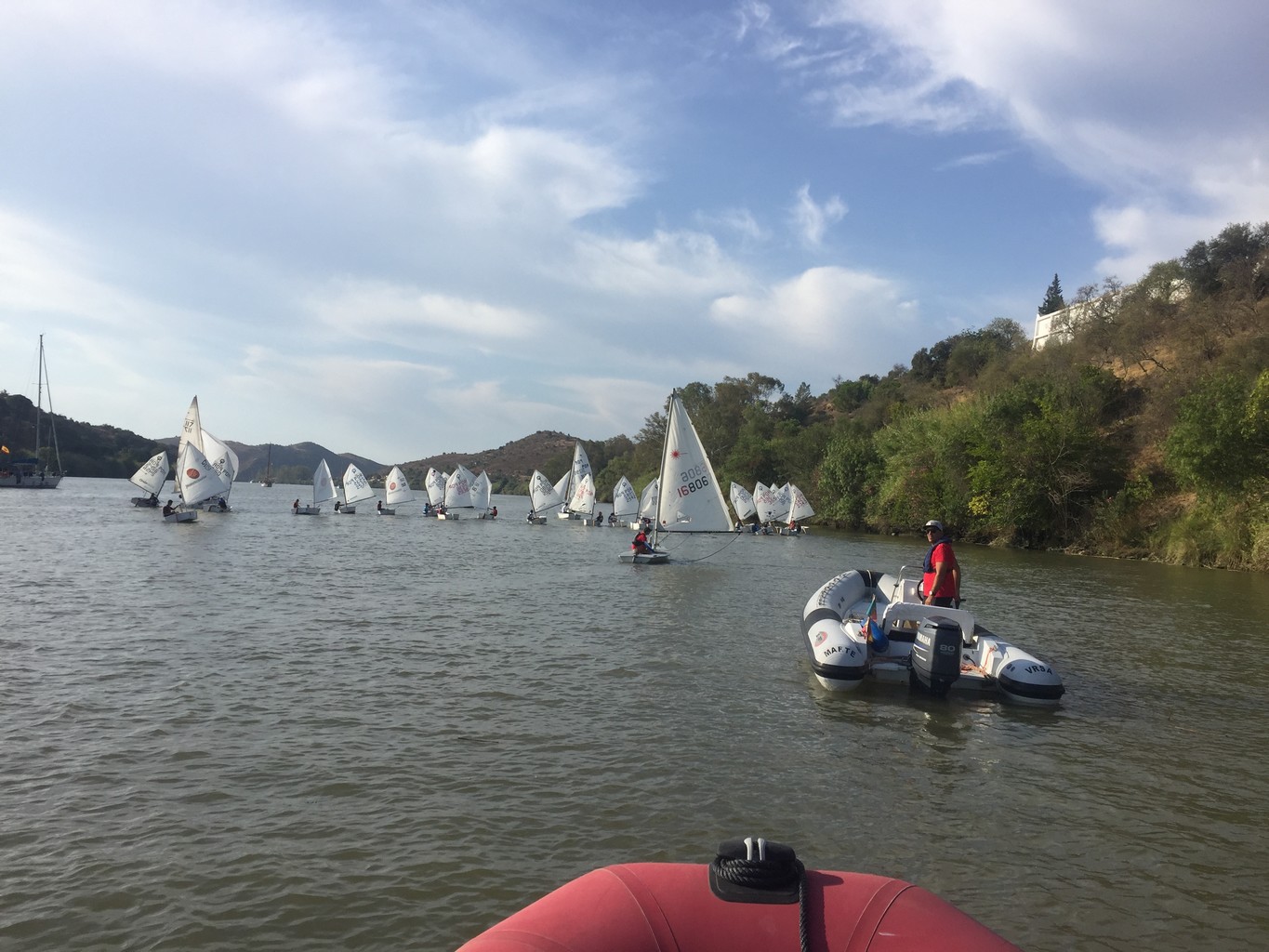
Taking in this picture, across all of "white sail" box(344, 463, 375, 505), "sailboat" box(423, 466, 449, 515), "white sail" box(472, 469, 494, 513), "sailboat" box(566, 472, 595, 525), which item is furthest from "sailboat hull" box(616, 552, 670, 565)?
"white sail" box(344, 463, 375, 505)

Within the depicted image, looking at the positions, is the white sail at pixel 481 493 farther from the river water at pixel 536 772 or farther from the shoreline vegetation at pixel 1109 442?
the river water at pixel 536 772

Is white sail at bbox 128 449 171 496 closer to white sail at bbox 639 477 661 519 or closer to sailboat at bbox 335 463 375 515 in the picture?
sailboat at bbox 335 463 375 515

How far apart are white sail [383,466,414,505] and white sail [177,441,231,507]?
53.1 ft

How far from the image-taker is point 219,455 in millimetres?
53438

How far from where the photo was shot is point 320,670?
484 inches

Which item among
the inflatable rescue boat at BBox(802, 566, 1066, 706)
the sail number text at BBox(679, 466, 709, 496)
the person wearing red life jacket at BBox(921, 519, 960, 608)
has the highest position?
the sail number text at BBox(679, 466, 709, 496)

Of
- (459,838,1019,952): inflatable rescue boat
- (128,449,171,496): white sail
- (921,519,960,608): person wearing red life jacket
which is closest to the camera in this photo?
(459,838,1019,952): inflatable rescue boat

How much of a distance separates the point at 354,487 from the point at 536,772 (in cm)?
5752

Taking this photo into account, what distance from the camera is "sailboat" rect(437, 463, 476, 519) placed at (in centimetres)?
6250

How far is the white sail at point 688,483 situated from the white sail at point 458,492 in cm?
3655

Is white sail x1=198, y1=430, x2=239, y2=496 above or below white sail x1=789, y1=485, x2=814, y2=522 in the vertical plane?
above

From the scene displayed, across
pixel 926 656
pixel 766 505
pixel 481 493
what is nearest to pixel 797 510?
pixel 766 505

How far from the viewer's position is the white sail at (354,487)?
61688mm

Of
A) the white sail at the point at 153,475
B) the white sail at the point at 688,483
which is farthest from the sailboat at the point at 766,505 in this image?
the white sail at the point at 153,475
